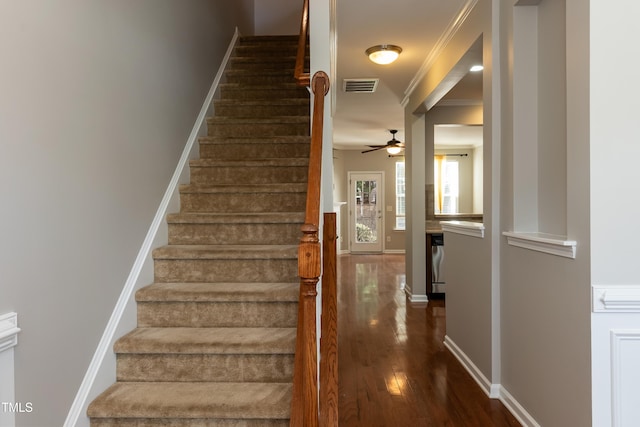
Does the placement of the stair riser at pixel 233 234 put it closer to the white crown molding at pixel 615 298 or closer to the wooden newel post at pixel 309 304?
the wooden newel post at pixel 309 304

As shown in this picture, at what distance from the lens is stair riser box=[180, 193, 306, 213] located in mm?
2918

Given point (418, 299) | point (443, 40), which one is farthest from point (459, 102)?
point (418, 299)

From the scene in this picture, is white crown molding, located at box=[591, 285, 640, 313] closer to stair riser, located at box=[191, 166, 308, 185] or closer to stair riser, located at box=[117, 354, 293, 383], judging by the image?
stair riser, located at box=[117, 354, 293, 383]

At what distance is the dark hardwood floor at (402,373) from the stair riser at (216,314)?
736mm

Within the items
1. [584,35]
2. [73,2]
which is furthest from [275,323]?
[584,35]

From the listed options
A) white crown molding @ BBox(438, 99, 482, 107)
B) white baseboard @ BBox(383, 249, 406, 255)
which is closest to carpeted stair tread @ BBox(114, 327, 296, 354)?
white crown molding @ BBox(438, 99, 482, 107)

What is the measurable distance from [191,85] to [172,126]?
574 millimetres

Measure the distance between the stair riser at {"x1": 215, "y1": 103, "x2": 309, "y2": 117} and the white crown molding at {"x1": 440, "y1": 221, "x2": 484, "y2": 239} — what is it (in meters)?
1.69

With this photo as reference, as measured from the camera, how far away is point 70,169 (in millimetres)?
1731

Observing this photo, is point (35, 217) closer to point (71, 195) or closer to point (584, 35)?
point (71, 195)

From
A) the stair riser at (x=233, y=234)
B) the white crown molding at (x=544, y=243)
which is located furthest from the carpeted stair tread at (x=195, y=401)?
the white crown molding at (x=544, y=243)

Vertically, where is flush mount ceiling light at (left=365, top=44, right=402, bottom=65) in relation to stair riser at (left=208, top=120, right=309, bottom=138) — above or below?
above

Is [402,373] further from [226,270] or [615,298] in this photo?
[615,298]

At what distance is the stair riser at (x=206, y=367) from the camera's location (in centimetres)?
200
